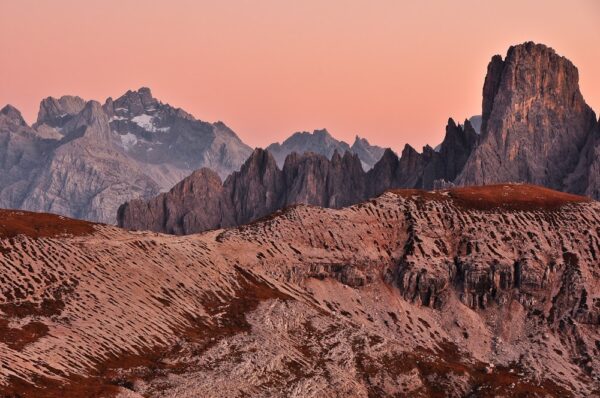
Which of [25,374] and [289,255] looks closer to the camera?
[25,374]

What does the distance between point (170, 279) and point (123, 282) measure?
12.2 meters

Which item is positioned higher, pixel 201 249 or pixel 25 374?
pixel 201 249

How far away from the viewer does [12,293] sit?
140 meters

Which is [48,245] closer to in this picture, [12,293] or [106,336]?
[12,293]

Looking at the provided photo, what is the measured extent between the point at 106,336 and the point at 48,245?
2979 centimetres

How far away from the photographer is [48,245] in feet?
520

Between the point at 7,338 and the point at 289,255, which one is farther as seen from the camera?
the point at 289,255

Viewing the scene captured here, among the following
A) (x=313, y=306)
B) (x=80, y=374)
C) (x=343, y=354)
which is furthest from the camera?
(x=313, y=306)

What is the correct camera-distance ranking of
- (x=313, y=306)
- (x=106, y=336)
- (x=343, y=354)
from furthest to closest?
(x=313, y=306) < (x=343, y=354) < (x=106, y=336)

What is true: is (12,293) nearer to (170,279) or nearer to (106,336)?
(106,336)

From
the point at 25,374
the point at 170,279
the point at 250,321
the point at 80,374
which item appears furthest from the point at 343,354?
the point at 25,374

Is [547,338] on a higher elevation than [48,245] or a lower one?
lower

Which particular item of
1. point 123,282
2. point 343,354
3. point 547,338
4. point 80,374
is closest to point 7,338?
point 80,374

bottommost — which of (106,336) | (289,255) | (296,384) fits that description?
(296,384)
